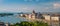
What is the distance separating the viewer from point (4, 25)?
1.94 meters

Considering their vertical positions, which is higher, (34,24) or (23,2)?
(23,2)

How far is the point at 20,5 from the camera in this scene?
199 centimetres

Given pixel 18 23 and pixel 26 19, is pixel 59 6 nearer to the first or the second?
pixel 26 19

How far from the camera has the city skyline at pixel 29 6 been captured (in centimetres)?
198

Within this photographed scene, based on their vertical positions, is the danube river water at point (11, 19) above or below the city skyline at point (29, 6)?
below

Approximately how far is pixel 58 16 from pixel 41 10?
27cm

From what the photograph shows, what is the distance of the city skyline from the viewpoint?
1.98m

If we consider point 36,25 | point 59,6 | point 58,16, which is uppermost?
point 59,6

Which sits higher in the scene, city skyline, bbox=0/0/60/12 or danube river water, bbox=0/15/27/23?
city skyline, bbox=0/0/60/12

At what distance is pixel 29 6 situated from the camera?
1.99 metres

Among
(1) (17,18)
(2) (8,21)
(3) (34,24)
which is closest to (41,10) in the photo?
(3) (34,24)

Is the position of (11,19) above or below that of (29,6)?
below

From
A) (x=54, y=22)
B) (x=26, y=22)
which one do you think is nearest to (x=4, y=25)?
(x=26, y=22)

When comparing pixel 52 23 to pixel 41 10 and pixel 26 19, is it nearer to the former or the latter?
pixel 41 10
